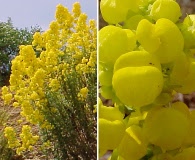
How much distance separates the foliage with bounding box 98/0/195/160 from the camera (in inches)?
7.6

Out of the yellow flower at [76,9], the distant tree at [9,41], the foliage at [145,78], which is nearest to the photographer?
the foliage at [145,78]

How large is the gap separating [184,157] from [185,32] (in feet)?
0.19

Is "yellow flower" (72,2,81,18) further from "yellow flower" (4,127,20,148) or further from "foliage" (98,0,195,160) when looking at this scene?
"foliage" (98,0,195,160)

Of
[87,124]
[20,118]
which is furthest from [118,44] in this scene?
[20,118]

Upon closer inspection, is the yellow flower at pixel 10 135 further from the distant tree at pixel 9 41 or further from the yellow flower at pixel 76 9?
the yellow flower at pixel 76 9

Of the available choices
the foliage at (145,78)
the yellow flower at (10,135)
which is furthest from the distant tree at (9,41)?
the foliage at (145,78)

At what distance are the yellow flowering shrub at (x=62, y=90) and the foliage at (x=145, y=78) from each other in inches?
35.5

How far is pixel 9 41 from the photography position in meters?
1.00

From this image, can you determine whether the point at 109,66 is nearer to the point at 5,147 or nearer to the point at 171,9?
the point at 171,9

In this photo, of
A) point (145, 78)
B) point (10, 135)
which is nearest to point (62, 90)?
point (10, 135)

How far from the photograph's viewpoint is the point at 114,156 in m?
0.21

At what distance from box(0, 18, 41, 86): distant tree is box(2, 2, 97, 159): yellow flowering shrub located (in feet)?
0.14

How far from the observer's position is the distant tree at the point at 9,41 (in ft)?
3.15

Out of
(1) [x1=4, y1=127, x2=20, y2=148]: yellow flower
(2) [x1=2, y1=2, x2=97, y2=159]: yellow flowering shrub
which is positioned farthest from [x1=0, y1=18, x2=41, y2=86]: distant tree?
(1) [x1=4, y1=127, x2=20, y2=148]: yellow flower
